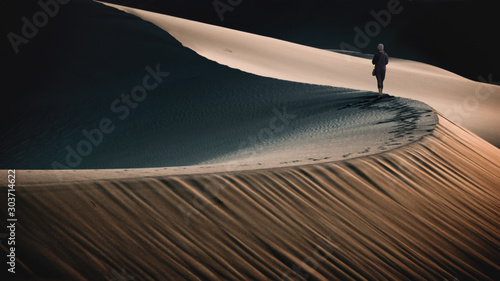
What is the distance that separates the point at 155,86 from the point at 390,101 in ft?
19.6

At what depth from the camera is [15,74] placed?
53.0 feet

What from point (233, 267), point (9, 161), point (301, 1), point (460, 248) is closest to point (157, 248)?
point (233, 267)

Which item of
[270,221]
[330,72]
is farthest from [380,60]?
[330,72]

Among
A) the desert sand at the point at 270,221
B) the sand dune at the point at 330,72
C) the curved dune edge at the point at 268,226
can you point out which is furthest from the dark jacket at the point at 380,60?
the sand dune at the point at 330,72

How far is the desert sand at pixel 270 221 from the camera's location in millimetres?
4590

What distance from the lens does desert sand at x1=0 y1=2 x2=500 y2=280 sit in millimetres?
4590

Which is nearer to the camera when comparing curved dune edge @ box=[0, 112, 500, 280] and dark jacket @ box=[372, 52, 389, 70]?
curved dune edge @ box=[0, 112, 500, 280]

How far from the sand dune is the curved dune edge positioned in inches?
337

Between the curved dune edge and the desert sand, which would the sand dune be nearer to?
the desert sand

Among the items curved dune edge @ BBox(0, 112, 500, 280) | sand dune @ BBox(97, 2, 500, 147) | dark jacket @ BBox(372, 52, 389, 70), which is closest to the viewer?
curved dune edge @ BBox(0, 112, 500, 280)

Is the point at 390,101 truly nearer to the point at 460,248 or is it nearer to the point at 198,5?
the point at 460,248

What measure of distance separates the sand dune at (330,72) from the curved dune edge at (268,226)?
8.55m

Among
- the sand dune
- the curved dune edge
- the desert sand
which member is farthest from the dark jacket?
the sand dune

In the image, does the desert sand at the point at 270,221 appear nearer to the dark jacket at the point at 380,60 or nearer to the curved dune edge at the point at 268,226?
the curved dune edge at the point at 268,226
